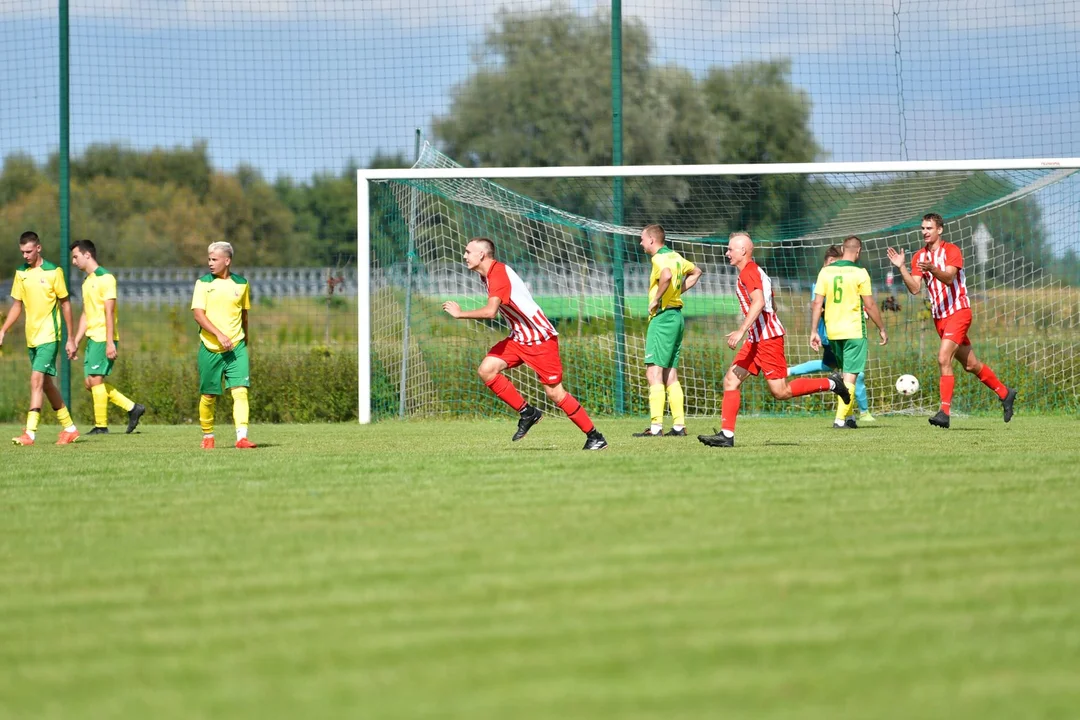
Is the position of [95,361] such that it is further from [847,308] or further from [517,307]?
[847,308]

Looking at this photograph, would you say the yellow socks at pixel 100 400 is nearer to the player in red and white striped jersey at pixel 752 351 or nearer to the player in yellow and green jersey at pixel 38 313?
the player in yellow and green jersey at pixel 38 313

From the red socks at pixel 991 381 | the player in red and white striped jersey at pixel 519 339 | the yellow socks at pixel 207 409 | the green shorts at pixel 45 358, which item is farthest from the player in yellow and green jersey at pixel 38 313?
the red socks at pixel 991 381

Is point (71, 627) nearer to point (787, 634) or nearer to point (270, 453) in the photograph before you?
point (787, 634)

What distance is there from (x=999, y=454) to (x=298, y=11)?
11876 mm

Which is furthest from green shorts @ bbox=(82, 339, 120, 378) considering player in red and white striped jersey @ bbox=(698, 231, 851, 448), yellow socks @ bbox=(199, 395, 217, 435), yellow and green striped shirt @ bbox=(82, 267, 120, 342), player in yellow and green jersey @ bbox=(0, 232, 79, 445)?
player in red and white striped jersey @ bbox=(698, 231, 851, 448)

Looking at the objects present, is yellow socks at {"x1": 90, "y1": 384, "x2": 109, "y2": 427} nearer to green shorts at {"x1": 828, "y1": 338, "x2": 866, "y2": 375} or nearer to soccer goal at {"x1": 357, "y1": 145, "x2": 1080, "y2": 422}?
soccer goal at {"x1": 357, "y1": 145, "x2": 1080, "y2": 422}

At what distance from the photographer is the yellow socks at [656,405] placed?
12.1 metres

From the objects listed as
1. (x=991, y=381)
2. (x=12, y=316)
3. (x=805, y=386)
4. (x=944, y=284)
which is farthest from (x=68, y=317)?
(x=991, y=381)

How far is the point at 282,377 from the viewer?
1622 centimetres

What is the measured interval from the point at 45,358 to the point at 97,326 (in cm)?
123

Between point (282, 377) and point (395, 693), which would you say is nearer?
point (395, 693)

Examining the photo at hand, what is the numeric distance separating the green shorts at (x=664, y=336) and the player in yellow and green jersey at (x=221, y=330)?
371 centimetres

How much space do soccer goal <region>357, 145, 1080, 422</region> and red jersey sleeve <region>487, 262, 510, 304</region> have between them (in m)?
5.35

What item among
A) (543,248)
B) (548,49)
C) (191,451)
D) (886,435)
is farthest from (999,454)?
(548,49)
